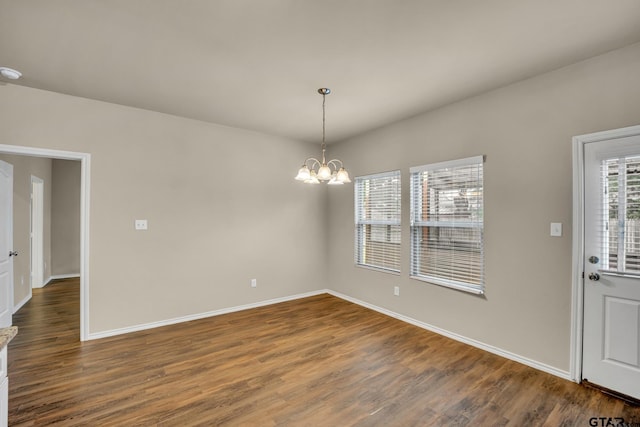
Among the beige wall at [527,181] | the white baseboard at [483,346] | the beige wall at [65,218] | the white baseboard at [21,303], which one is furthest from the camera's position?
the beige wall at [65,218]

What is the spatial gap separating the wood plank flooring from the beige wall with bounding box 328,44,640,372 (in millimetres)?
352

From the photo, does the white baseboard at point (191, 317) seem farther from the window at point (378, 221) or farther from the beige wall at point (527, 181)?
the beige wall at point (527, 181)

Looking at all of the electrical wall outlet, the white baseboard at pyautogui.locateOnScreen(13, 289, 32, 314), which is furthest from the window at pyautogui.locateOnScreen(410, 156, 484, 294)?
the white baseboard at pyautogui.locateOnScreen(13, 289, 32, 314)

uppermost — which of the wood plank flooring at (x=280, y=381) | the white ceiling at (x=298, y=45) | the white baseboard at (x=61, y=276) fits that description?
the white ceiling at (x=298, y=45)

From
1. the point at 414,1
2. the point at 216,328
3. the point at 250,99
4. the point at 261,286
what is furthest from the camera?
the point at 261,286

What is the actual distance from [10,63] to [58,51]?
0.62m

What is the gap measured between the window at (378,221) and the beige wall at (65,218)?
6.63 metres

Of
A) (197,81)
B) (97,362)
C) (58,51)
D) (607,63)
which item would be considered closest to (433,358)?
(607,63)

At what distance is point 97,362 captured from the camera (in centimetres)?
282

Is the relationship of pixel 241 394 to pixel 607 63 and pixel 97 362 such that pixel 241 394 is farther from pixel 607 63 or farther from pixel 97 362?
pixel 607 63

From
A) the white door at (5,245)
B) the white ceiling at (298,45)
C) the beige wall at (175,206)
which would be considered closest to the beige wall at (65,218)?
the white door at (5,245)

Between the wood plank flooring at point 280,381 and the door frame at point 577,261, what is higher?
the door frame at point 577,261

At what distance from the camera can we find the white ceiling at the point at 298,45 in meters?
1.88

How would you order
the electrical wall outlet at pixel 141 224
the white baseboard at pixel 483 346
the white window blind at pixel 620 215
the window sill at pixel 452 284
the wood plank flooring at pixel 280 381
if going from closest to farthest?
the wood plank flooring at pixel 280 381
the white window blind at pixel 620 215
the white baseboard at pixel 483 346
the window sill at pixel 452 284
the electrical wall outlet at pixel 141 224
